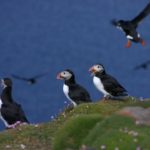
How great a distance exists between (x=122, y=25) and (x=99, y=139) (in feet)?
13.5

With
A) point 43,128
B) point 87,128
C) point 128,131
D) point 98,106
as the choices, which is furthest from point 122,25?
point 128,131

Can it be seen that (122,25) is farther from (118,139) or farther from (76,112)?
(118,139)

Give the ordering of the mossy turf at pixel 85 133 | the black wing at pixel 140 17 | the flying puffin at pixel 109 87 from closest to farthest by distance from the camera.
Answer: the mossy turf at pixel 85 133, the flying puffin at pixel 109 87, the black wing at pixel 140 17

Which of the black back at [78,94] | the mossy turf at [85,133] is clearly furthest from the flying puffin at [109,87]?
the mossy turf at [85,133]

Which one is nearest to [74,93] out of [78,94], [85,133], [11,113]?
[78,94]

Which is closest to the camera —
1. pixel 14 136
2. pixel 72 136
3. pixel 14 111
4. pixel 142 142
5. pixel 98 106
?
pixel 142 142

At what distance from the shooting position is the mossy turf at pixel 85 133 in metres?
5.64

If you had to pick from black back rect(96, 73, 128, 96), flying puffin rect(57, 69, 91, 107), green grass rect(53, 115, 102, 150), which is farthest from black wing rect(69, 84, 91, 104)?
green grass rect(53, 115, 102, 150)

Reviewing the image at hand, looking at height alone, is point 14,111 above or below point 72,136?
above

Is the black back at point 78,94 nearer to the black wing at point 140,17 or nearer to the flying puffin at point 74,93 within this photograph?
the flying puffin at point 74,93

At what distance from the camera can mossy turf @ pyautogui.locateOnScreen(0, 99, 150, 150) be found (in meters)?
5.64

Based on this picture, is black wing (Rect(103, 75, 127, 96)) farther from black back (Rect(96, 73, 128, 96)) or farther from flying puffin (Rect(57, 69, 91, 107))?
flying puffin (Rect(57, 69, 91, 107))

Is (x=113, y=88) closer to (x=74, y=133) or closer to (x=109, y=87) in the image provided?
(x=109, y=87)

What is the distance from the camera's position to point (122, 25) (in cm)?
968
